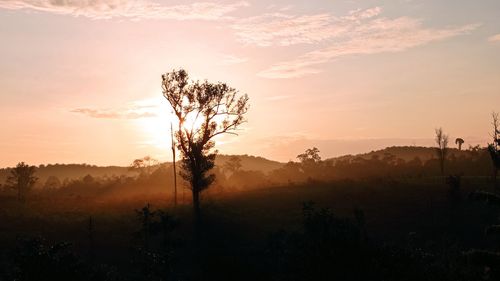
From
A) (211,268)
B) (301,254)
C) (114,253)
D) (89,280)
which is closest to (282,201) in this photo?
(114,253)

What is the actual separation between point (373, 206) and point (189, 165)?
2753 cm

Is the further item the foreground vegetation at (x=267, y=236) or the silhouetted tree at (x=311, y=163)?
the silhouetted tree at (x=311, y=163)

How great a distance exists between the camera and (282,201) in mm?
79125

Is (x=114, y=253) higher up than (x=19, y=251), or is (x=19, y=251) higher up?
(x=19, y=251)

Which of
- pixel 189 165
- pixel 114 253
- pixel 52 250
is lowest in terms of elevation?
pixel 114 253

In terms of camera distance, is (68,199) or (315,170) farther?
(315,170)

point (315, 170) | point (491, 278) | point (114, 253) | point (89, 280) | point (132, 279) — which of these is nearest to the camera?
point (491, 278)

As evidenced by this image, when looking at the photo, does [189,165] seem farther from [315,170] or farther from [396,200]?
[315,170]

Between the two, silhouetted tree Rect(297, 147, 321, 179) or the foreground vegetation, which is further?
silhouetted tree Rect(297, 147, 321, 179)

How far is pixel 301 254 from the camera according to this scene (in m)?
32.3

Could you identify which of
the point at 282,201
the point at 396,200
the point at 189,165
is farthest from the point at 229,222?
the point at 396,200

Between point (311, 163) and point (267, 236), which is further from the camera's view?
point (311, 163)

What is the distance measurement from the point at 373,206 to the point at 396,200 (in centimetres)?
519

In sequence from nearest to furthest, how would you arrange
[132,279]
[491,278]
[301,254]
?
[491,278]
[301,254]
[132,279]
